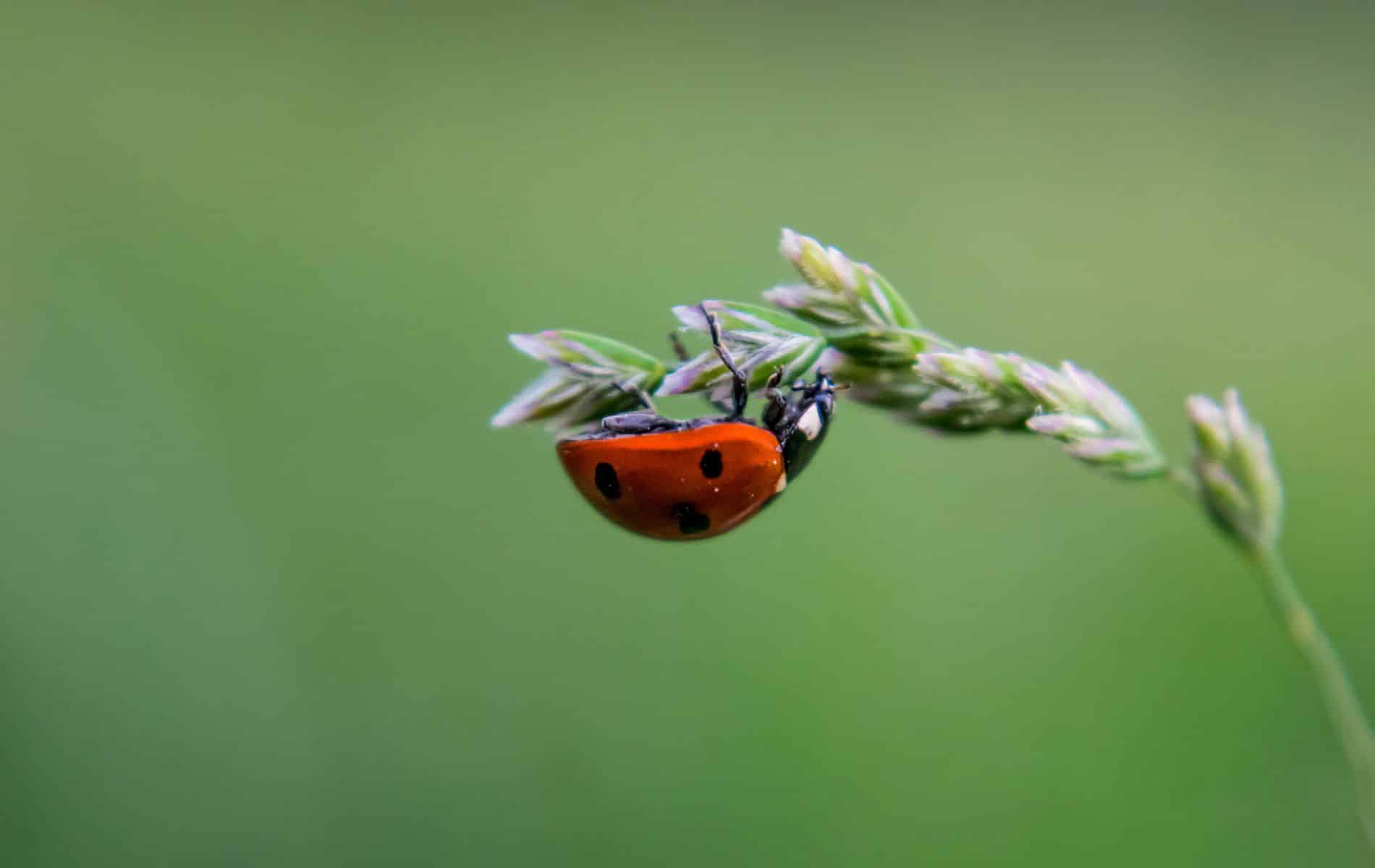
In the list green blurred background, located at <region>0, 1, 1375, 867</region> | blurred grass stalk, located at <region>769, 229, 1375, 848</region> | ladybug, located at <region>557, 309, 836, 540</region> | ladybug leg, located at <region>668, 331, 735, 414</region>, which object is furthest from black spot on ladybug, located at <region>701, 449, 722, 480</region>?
green blurred background, located at <region>0, 1, 1375, 867</region>

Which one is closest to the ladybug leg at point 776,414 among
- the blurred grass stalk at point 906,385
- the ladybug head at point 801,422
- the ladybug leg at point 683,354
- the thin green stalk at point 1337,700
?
the ladybug head at point 801,422

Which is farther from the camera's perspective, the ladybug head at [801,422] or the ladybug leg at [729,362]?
the ladybug head at [801,422]

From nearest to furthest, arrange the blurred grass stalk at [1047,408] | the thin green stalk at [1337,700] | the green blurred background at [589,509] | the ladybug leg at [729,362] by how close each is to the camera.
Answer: the thin green stalk at [1337,700] < the blurred grass stalk at [1047,408] < the ladybug leg at [729,362] < the green blurred background at [589,509]

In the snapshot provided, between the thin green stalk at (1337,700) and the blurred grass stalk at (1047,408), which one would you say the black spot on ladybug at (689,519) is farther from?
the thin green stalk at (1337,700)

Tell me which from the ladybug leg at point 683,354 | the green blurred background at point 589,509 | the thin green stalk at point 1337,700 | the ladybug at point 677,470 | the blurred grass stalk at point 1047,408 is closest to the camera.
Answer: the thin green stalk at point 1337,700

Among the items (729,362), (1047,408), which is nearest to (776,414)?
(729,362)

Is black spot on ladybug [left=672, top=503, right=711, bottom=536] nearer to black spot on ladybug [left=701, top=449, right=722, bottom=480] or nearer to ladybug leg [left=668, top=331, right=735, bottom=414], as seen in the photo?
black spot on ladybug [left=701, top=449, right=722, bottom=480]

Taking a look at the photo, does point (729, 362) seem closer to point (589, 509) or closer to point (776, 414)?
point (776, 414)
